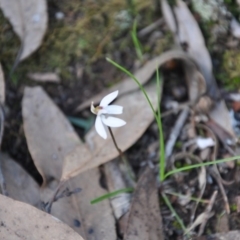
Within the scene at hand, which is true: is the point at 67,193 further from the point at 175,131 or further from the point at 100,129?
the point at 175,131

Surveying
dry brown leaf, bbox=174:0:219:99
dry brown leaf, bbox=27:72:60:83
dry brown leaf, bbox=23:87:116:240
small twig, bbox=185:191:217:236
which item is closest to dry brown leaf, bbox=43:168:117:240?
dry brown leaf, bbox=23:87:116:240

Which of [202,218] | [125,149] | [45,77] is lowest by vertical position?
[202,218]

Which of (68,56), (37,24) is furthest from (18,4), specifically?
(68,56)

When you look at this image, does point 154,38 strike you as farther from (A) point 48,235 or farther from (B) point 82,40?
(A) point 48,235

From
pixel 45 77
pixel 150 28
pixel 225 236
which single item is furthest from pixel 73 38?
pixel 225 236

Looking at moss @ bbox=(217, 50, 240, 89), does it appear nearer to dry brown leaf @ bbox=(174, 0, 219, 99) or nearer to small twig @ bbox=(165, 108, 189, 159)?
dry brown leaf @ bbox=(174, 0, 219, 99)

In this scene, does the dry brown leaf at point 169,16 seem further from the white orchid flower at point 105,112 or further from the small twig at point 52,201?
the small twig at point 52,201

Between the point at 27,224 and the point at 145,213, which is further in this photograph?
the point at 145,213
